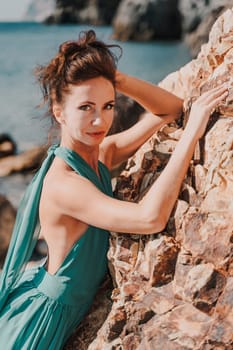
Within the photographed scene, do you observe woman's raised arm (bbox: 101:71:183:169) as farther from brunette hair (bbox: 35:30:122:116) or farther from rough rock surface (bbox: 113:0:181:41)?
rough rock surface (bbox: 113:0:181:41)

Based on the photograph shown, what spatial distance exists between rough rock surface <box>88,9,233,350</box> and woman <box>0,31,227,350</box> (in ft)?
0.22

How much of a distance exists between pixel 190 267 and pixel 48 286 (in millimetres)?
577

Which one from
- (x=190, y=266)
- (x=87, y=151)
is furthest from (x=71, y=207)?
(x=190, y=266)

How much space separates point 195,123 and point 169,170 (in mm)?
183

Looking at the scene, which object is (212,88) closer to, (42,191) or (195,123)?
(195,123)

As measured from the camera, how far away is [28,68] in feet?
82.6

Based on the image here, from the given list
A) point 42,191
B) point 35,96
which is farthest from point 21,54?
point 42,191

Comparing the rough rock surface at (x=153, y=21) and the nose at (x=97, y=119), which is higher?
the rough rock surface at (x=153, y=21)

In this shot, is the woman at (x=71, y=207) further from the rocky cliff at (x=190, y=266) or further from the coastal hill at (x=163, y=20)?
the coastal hill at (x=163, y=20)

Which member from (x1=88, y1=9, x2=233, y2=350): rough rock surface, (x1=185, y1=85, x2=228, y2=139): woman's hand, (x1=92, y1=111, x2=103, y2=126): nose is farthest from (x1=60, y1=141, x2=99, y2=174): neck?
(x1=185, y1=85, x2=228, y2=139): woman's hand

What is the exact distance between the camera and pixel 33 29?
4088cm

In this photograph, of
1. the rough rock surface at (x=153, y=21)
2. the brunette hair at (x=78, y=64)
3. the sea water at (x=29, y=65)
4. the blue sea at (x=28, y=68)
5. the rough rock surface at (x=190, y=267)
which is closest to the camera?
the rough rock surface at (x=190, y=267)

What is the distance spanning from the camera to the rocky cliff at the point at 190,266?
2.01m

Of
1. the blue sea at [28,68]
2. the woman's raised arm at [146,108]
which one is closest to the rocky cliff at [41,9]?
the blue sea at [28,68]
